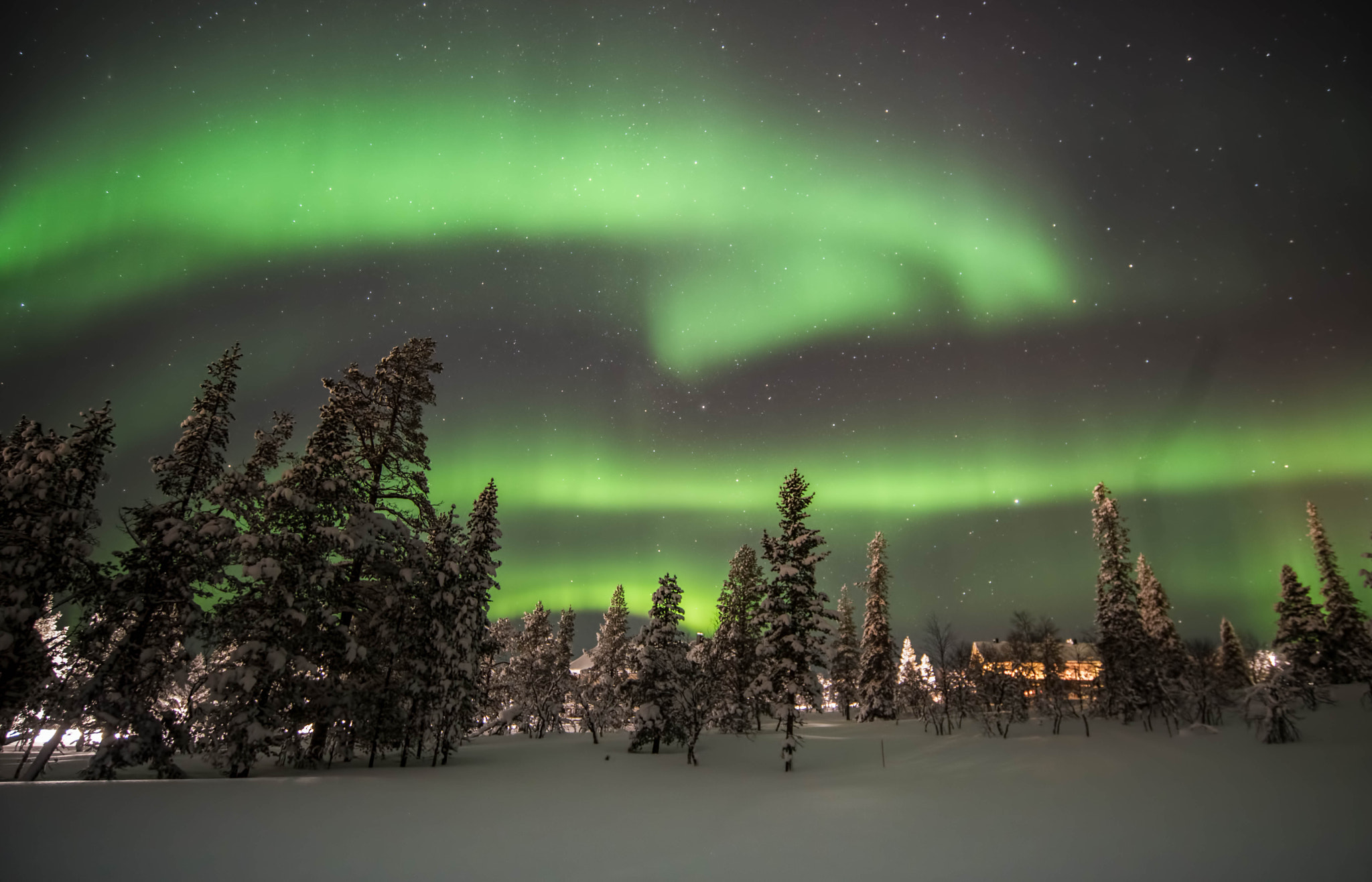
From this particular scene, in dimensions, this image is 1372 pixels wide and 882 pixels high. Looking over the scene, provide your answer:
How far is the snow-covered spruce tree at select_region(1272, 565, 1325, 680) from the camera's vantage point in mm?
48250

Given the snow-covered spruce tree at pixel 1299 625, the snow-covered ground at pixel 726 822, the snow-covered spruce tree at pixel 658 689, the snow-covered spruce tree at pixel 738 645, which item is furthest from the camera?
the snow-covered spruce tree at pixel 1299 625

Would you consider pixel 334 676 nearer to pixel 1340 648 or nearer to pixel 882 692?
pixel 882 692

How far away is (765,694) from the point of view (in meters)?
29.1

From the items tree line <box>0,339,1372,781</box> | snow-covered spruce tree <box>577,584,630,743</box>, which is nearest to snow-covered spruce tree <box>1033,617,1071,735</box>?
tree line <box>0,339,1372,781</box>

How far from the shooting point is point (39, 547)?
19328mm

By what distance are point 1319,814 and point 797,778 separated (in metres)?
16.3

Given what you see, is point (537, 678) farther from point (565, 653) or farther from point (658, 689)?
point (658, 689)

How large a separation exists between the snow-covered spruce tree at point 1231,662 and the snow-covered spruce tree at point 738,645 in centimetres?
4932

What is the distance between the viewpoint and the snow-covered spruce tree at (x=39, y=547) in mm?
18703

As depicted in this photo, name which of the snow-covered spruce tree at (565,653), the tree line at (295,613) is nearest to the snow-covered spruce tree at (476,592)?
the tree line at (295,613)

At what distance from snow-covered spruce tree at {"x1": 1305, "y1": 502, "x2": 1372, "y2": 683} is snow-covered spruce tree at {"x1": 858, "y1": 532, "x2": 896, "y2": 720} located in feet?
108

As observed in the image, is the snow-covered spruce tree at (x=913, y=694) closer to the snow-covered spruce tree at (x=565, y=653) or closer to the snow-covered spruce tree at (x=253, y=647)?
the snow-covered spruce tree at (x=565, y=653)

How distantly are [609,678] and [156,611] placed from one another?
136 feet

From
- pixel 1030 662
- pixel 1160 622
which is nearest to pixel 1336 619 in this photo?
pixel 1160 622
